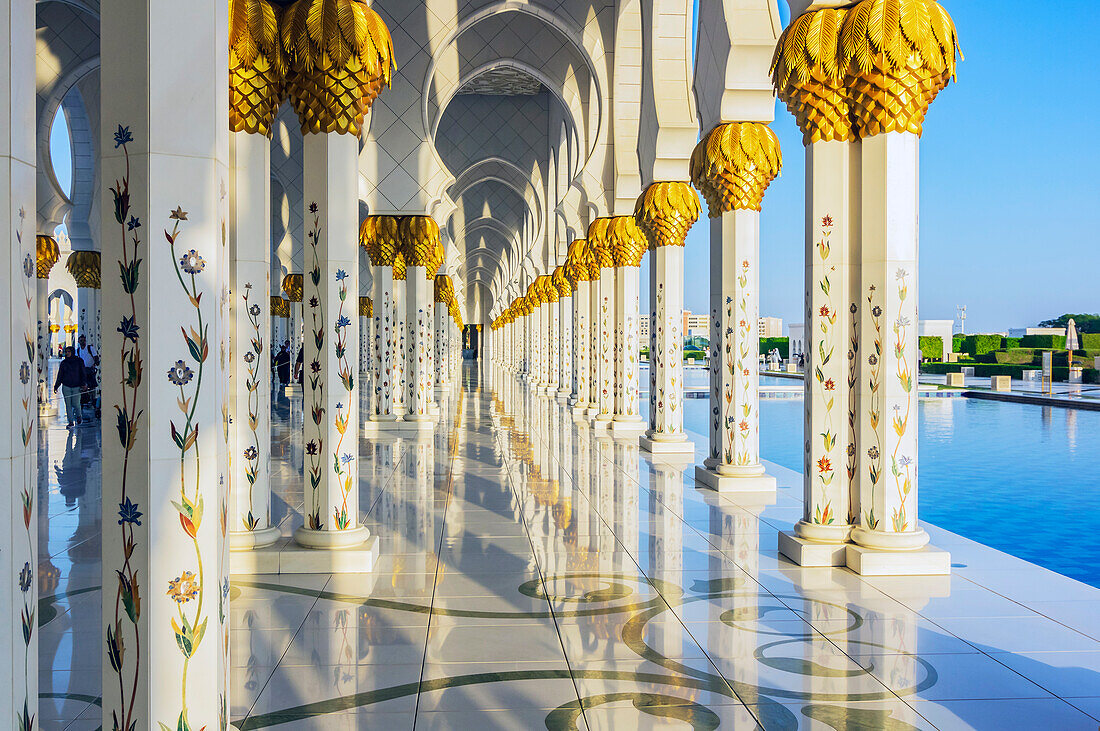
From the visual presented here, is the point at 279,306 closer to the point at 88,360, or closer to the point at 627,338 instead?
the point at 88,360

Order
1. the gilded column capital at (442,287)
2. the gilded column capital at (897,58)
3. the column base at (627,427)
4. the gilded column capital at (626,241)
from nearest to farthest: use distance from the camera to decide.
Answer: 1. the gilded column capital at (897,58)
2. the gilded column capital at (626,241)
3. the column base at (627,427)
4. the gilded column capital at (442,287)

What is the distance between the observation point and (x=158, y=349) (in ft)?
6.97

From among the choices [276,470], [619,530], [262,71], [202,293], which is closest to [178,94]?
[202,293]

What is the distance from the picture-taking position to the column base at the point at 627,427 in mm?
11430

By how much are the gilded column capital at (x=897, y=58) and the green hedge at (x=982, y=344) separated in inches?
1363

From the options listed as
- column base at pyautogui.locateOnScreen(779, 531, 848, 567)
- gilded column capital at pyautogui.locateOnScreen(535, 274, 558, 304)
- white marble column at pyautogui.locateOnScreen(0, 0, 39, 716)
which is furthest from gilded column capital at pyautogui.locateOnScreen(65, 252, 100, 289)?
white marble column at pyautogui.locateOnScreen(0, 0, 39, 716)

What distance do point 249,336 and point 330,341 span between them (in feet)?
1.44

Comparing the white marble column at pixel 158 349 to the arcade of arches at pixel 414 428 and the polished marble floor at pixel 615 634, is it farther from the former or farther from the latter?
the polished marble floor at pixel 615 634

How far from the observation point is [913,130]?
14.8 feet

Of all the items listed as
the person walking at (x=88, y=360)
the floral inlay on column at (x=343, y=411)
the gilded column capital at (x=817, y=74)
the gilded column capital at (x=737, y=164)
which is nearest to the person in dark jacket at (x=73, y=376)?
the person walking at (x=88, y=360)

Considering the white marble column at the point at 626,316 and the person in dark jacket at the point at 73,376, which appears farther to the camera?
the person in dark jacket at the point at 73,376

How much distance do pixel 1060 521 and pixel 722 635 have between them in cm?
409

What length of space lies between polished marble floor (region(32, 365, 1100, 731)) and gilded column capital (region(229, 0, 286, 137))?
255 centimetres

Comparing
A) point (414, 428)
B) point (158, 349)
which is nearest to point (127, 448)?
point (158, 349)
